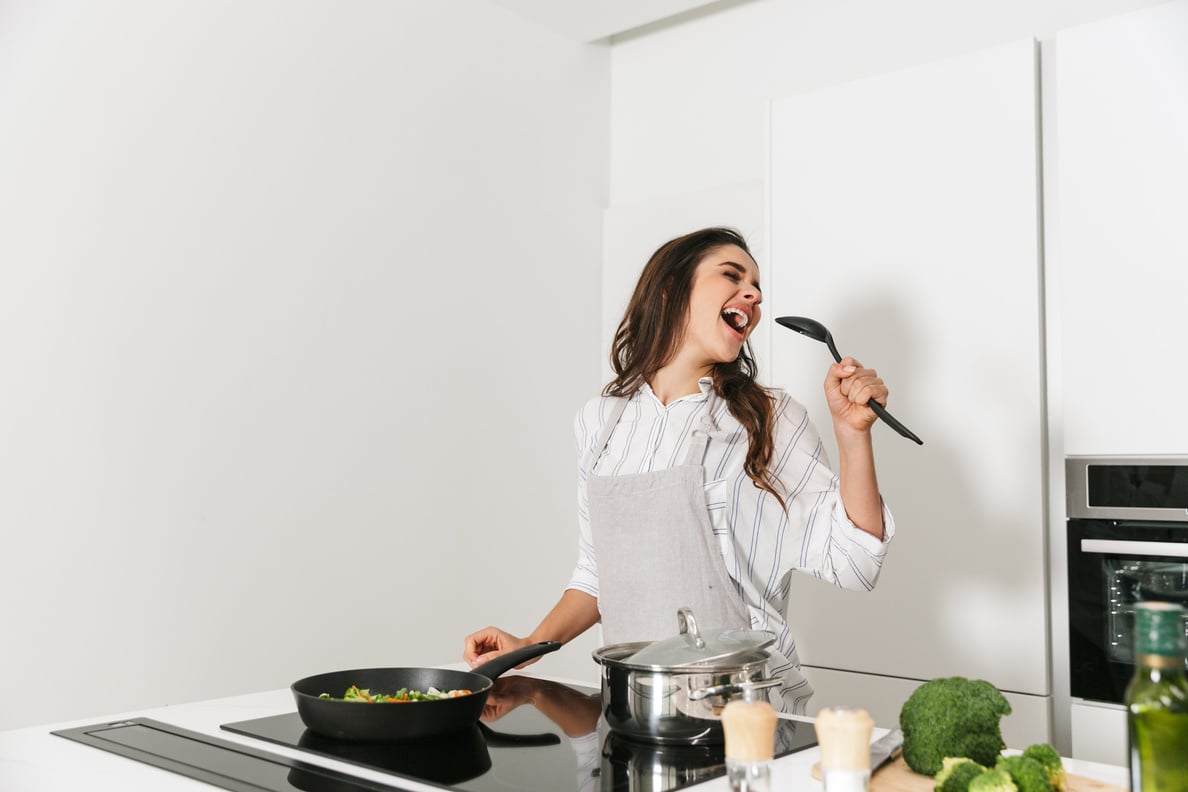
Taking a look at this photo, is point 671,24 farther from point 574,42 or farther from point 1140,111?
point 1140,111

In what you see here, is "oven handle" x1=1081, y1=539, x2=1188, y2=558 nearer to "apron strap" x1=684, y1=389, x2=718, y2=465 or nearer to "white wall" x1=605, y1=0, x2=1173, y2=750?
"apron strap" x1=684, y1=389, x2=718, y2=465

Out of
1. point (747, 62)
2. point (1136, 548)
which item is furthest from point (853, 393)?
point (747, 62)

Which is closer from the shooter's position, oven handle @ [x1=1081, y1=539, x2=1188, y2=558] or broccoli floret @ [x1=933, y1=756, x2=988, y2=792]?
broccoli floret @ [x1=933, y1=756, x2=988, y2=792]

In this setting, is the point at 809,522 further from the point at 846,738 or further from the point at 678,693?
the point at 846,738

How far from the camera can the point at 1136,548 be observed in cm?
197

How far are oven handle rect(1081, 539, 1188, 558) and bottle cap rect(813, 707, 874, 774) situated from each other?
149cm

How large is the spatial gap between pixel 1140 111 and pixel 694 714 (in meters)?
1.62

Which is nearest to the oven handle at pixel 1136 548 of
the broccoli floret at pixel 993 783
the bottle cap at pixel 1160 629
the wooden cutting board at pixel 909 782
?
the wooden cutting board at pixel 909 782

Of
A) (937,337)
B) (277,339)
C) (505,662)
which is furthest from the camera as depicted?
(277,339)

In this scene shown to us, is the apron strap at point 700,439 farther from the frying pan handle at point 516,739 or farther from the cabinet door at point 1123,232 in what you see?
the cabinet door at point 1123,232

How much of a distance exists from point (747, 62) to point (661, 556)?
7.15ft

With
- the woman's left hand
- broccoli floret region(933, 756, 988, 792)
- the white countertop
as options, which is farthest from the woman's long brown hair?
broccoli floret region(933, 756, 988, 792)

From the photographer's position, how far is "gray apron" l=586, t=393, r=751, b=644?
167cm

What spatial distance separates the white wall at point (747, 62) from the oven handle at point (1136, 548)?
1166 millimetres
